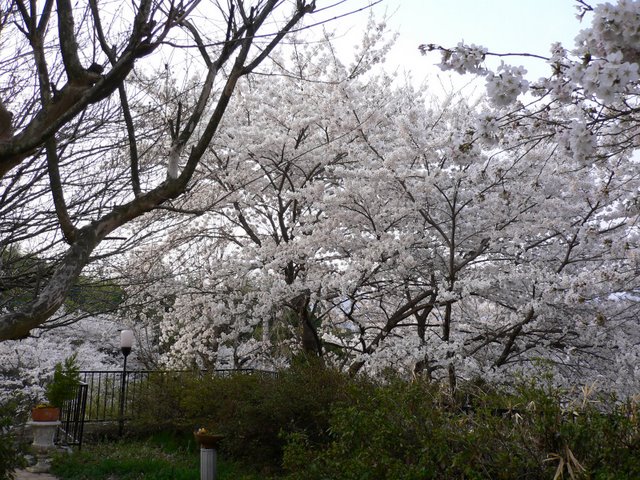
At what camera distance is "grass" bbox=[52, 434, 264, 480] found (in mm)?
7203

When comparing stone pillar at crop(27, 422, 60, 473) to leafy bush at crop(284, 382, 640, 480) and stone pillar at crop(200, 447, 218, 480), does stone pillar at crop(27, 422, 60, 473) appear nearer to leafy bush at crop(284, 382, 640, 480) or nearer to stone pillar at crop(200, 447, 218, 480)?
stone pillar at crop(200, 447, 218, 480)

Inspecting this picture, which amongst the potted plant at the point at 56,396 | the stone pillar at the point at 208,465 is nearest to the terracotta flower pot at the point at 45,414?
the potted plant at the point at 56,396

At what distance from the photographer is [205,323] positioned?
1185 centimetres

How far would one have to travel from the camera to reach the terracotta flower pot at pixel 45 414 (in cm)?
864

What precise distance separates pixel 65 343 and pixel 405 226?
9.14 m

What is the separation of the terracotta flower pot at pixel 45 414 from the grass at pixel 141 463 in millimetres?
606

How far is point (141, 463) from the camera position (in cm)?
767

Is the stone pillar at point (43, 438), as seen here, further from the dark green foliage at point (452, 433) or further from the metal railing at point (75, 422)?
the dark green foliage at point (452, 433)

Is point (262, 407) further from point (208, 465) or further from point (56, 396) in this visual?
point (56, 396)

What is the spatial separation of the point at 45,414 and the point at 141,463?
6.20 feet

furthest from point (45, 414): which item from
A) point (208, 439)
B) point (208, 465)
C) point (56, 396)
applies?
point (208, 465)

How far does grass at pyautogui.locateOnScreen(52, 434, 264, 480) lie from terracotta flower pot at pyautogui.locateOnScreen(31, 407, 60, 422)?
606 mm

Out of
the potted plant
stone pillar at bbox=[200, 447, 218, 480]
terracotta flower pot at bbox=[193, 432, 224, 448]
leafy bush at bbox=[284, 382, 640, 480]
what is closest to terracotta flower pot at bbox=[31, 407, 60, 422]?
the potted plant

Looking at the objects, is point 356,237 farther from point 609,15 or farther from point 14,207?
point 609,15
